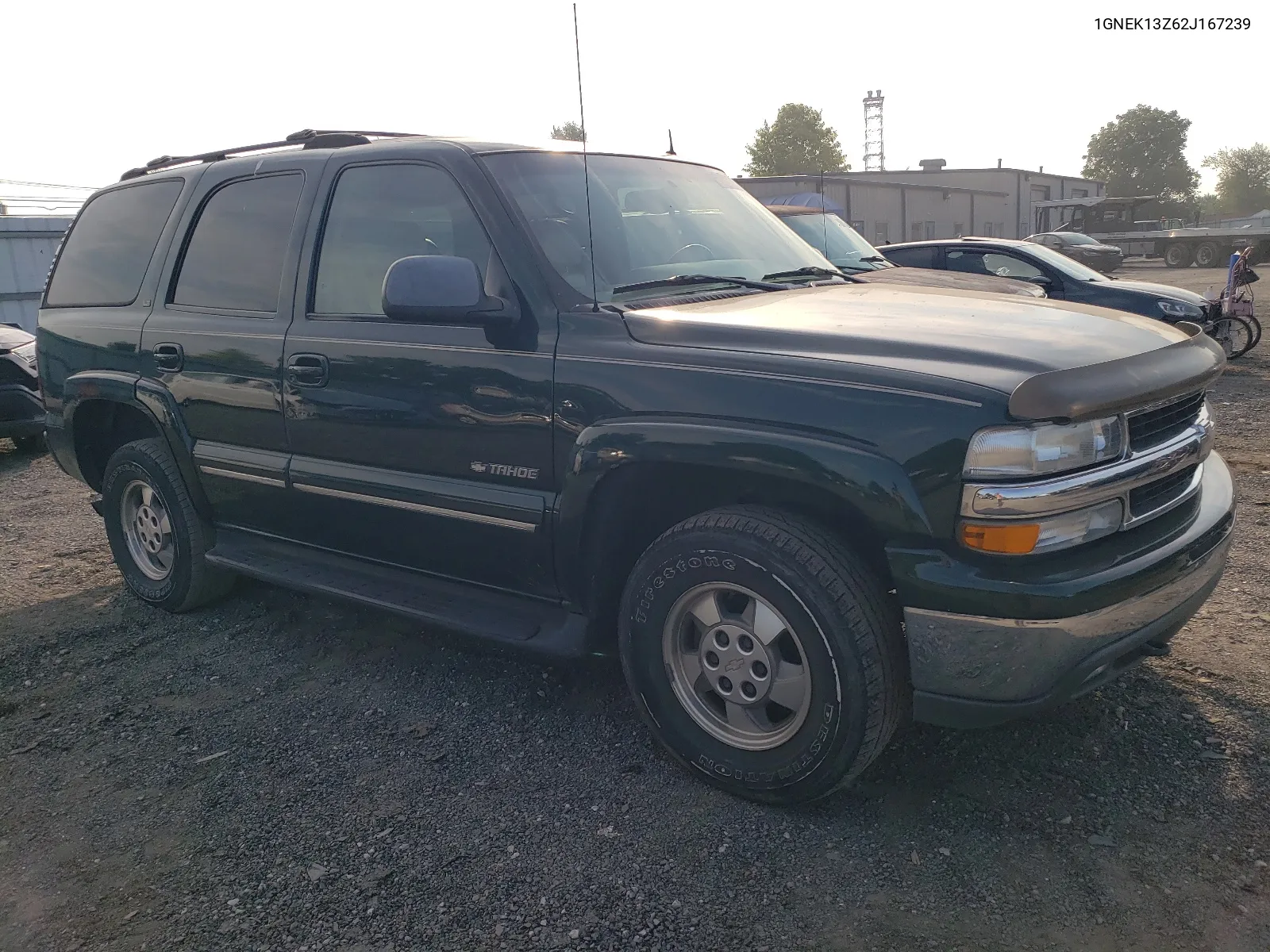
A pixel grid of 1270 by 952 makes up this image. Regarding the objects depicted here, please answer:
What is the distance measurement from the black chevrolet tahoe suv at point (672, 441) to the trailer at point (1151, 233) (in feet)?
104

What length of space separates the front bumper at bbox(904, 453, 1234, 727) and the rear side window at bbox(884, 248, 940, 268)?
8598 mm

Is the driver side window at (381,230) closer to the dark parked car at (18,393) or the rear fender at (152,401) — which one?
the rear fender at (152,401)

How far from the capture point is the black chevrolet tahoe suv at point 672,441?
2.36 m

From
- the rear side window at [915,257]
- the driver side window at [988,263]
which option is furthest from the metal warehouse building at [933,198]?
the driver side window at [988,263]

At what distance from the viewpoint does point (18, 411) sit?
26.6 feet

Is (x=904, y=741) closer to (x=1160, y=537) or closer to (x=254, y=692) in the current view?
(x=1160, y=537)

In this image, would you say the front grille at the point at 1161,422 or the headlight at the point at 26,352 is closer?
the front grille at the point at 1161,422

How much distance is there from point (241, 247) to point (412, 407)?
131cm

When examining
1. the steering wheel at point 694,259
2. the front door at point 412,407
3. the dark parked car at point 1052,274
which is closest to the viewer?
the front door at point 412,407

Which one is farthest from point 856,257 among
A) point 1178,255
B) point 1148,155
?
point 1148,155

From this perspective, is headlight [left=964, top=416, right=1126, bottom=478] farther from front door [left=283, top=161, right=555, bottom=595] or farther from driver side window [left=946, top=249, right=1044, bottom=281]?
driver side window [left=946, top=249, right=1044, bottom=281]

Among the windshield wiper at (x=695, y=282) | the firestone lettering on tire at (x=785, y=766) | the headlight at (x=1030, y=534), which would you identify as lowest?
the firestone lettering on tire at (x=785, y=766)

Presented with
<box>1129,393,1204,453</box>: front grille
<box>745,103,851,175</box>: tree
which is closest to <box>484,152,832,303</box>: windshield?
<box>1129,393,1204,453</box>: front grille

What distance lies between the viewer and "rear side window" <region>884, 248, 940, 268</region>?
34.9 ft
